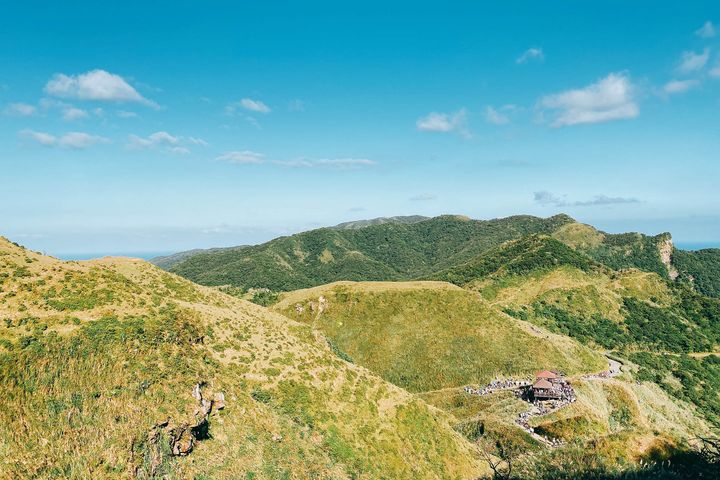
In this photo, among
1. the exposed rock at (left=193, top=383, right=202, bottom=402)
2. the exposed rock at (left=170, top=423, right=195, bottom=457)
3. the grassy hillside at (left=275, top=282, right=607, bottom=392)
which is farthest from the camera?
the grassy hillside at (left=275, top=282, right=607, bottom=392)

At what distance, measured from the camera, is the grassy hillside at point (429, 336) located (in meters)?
84.4

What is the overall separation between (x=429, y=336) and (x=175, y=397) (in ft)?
226

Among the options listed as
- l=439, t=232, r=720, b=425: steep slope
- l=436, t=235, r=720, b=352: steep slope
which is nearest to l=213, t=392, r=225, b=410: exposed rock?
l=439, t=232, r=720, b=425: steep slope

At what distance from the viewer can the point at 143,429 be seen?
28422 mm

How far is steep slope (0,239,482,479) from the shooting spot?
1047 inches

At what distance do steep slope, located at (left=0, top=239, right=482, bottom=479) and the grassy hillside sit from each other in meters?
36.2

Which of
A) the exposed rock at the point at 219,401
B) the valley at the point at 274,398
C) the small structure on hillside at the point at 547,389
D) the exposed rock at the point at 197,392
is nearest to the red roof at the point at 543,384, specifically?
→ the small structure on hillside at the point at 547,389

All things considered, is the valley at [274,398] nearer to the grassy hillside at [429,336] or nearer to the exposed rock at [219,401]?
the exposed rock at [219,401]

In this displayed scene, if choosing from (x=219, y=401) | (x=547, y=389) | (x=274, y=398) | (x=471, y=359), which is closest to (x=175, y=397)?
(x=219, y=401)

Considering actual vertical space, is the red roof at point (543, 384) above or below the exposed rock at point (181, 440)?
below

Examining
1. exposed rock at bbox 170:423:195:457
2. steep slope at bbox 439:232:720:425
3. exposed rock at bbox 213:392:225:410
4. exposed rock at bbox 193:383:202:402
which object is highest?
exposed rock at bbox 193:383:202:402

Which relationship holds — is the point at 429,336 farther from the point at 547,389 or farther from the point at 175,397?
the point at 175,397

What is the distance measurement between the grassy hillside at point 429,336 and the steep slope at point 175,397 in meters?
36.2

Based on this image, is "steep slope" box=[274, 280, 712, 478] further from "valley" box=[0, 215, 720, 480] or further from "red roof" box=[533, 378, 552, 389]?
"red roof" box=[533, 378, 552, 389]
